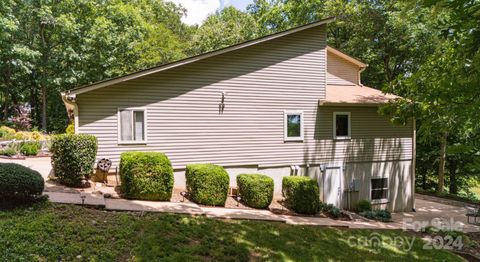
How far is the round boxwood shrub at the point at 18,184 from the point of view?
601cm

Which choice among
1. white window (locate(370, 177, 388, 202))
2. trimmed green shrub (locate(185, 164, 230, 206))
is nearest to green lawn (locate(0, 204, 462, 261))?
trimmed green shrub (locate(185, 164, 230, 206))

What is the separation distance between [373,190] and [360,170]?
3.93 ft

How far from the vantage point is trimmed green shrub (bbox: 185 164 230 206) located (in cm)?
889

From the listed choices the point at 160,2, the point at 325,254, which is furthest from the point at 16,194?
the point at 160,2

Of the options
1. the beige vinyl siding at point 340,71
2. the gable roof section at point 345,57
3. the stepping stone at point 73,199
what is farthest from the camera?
the beige vinyl siding at point 340,71

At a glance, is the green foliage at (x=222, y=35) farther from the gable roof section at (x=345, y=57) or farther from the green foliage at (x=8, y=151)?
the green foliage at (x=8, y=151)

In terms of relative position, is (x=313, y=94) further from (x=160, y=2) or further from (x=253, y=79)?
(x=160, y=2)

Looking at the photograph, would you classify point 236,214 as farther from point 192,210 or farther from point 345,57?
point 345,57

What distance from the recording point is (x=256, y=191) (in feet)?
31.7

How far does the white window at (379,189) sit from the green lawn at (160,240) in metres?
5.80

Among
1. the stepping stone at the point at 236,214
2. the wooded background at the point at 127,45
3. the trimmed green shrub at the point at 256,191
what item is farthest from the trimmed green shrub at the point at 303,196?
the wooded background at the point at 127,45

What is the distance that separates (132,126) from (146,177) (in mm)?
2410

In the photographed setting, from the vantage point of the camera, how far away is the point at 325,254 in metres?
6.61

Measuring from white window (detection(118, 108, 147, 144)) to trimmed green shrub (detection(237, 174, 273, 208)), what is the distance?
367cm
